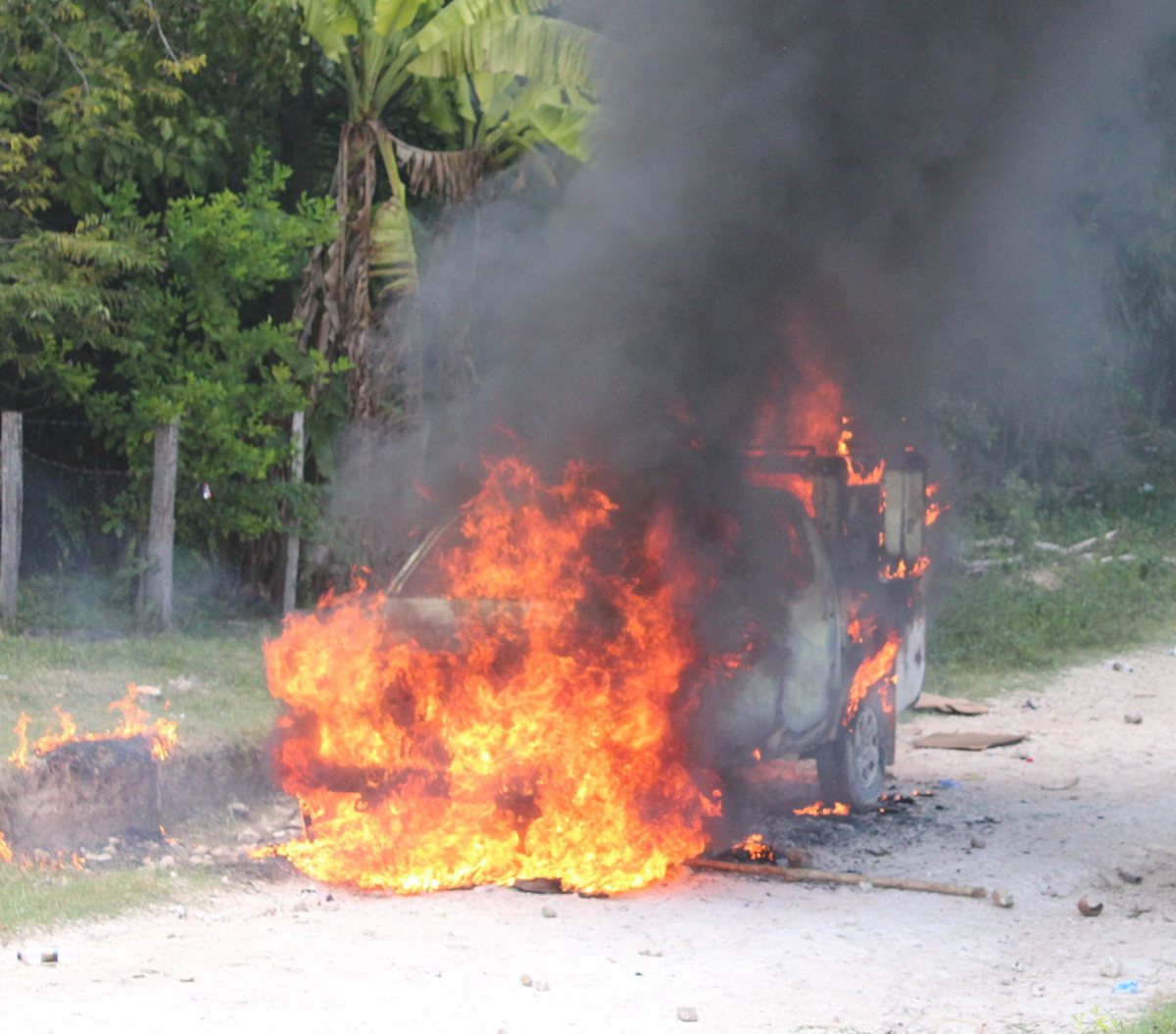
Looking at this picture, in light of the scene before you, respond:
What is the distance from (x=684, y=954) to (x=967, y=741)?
608cm

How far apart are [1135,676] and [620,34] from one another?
7787 millimetres

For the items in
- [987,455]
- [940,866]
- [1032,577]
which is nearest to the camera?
[940,866]

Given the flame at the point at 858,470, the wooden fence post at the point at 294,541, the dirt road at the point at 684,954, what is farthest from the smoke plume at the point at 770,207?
the wooden fence post at the point at 294,541

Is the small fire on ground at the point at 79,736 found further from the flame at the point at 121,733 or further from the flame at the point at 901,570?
the flame at the point at 901,570

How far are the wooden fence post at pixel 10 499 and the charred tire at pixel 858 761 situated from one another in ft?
21.6

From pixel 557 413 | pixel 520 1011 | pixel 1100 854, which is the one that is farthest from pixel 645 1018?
pixel 557 413

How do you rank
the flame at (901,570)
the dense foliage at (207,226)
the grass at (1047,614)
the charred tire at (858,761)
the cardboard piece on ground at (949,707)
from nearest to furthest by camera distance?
the charred tire at (858,761), the flame at (901,570), the dense foliage at (207,226), the cardboard piece on ground at (949,707), the grass at (1047,614)

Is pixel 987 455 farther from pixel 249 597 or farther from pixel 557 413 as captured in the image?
pixel 557 413

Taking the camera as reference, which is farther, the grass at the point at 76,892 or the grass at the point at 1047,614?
the grass at the point at 1047,614

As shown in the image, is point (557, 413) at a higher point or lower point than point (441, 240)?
lower

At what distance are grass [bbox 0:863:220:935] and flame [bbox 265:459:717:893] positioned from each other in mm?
704

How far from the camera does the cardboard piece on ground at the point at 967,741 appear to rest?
11.5 metres

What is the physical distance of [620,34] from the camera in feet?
37.8

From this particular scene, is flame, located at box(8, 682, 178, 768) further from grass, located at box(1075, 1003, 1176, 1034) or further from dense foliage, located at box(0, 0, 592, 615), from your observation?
grass, located at box(1075, 1003, 1176, 1034)
